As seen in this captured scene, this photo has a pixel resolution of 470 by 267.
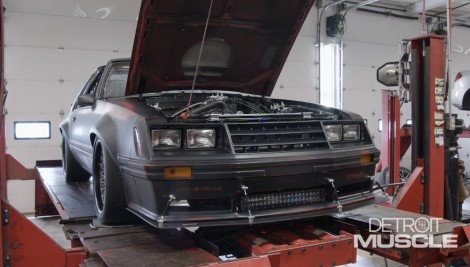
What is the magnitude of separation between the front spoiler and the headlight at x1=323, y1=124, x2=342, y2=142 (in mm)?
400

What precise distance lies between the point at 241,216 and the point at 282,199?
30cm

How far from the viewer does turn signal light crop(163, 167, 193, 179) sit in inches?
91.4

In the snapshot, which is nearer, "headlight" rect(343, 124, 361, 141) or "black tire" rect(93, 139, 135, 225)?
"black tire" rect(93, 139, 135, 225)

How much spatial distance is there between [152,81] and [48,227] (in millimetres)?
3758

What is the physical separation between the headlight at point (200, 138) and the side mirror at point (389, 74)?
A: 2.38 meters

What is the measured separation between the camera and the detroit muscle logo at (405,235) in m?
2.65

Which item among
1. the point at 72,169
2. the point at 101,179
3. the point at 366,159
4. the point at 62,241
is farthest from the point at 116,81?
the point at 62,241

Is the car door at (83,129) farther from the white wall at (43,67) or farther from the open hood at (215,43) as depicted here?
the white wall at (43,67)

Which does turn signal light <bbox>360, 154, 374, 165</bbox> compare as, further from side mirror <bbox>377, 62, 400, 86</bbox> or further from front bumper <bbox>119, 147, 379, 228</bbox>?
side mirror <bbox>377, 62, 400, 86</bbox>

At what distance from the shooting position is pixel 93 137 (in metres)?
3.39

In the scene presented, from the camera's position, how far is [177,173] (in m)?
2.34

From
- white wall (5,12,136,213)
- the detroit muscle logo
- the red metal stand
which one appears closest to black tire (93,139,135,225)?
the detroit muscle logo

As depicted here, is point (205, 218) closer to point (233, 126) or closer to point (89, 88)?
point (233, 126)

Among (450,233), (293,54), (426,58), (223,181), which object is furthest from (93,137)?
(293,54)
